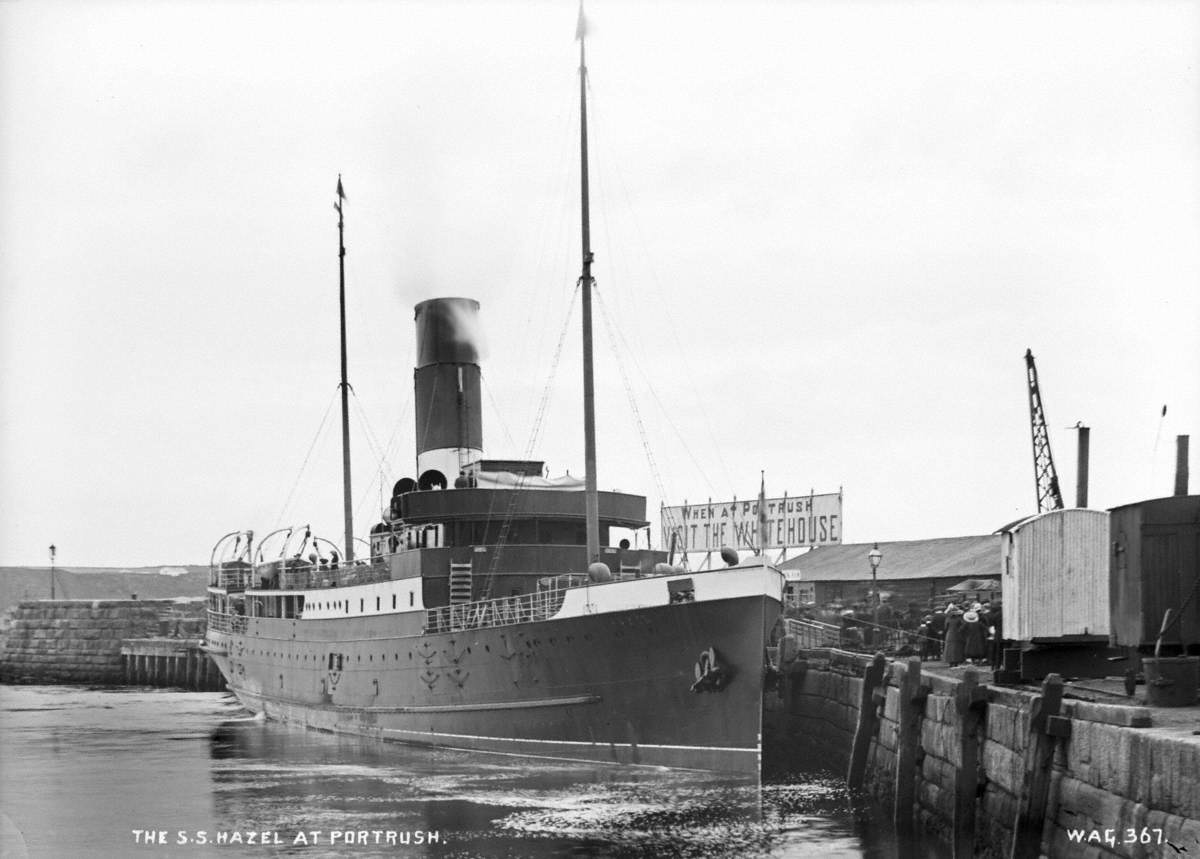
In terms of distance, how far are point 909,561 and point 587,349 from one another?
69.9 ft

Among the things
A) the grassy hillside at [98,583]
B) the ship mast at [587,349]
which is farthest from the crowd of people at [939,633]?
the grassy hillside at [98,583]

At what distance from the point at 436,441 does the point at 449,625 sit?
7392 mm

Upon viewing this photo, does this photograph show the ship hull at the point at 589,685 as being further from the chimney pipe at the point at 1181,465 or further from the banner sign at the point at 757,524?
the banner sign at the point at 757,524

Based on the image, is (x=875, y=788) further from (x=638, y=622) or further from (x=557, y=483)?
(x=557, y=483)

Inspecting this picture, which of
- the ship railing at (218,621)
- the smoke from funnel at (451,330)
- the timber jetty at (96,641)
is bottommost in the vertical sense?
the timber jetty at (96,641)

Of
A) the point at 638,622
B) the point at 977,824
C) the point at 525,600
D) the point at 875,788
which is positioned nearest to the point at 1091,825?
the point at 977,824

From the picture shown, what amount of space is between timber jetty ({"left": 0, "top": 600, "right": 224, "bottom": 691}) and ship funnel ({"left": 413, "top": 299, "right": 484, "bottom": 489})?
117 feet

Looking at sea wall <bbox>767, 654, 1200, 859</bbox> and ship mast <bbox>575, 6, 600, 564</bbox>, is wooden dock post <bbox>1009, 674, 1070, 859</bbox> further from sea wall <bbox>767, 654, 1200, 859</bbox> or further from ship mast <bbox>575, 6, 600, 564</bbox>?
ship mast <bbox>575, 6, 600, 564</bbox>

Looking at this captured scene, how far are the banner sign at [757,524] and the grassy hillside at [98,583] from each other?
60.4 metres

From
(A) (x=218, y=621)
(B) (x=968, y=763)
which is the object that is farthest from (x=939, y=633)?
(A) (x=218, y=621)

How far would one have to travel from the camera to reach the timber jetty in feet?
219

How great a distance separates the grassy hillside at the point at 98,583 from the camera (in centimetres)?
9856

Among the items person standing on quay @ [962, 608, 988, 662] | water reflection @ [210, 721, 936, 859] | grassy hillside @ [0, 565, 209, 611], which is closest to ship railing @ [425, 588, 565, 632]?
water reflection @ [210, 721, 936, 859]

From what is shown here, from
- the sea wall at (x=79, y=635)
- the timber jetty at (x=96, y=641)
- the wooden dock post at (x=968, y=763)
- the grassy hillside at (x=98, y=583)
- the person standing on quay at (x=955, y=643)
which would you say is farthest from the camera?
the grassy hillside at (x=98, y=583)
